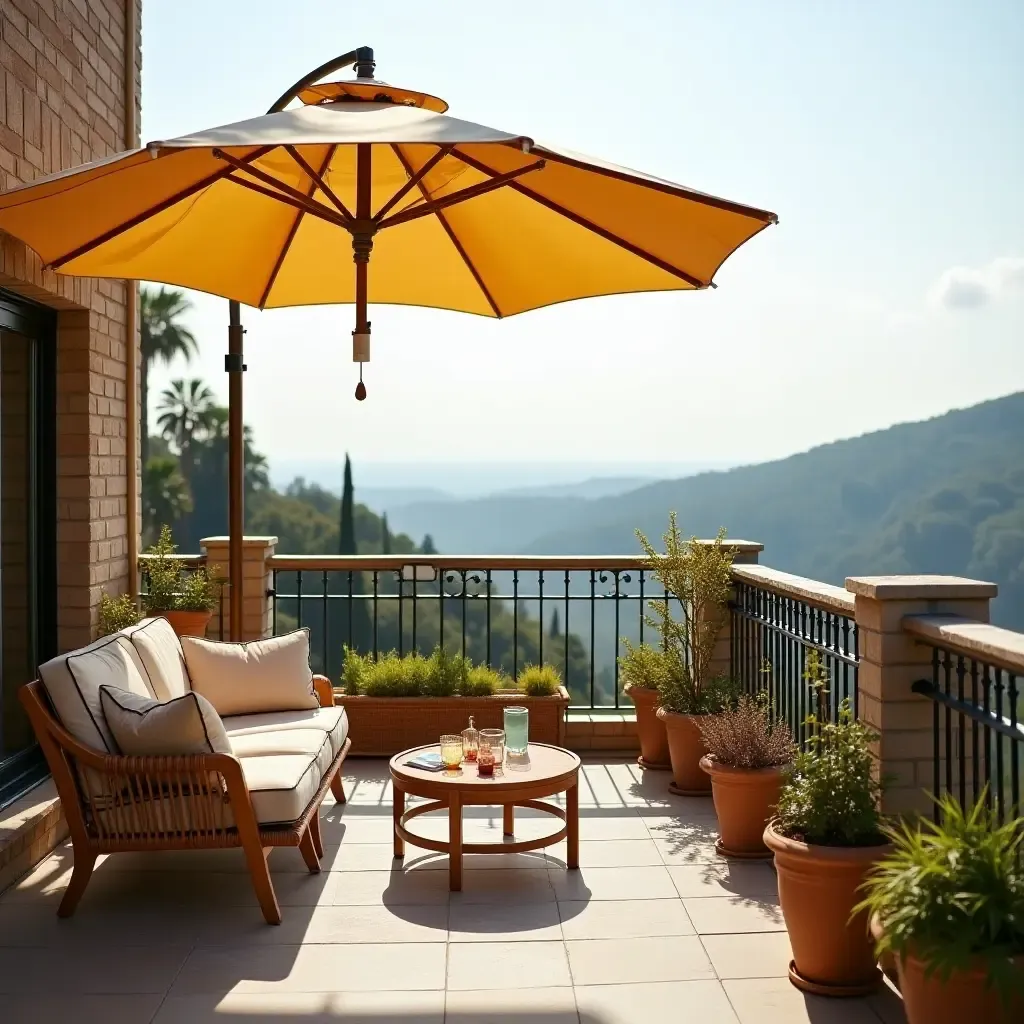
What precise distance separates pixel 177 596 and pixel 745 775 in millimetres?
3316

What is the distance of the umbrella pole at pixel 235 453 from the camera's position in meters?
6.17

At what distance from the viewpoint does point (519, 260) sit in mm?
4957

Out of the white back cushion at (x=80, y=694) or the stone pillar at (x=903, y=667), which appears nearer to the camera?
the stone pillar at (x=903, y=667)

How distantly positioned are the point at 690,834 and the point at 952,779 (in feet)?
5.72

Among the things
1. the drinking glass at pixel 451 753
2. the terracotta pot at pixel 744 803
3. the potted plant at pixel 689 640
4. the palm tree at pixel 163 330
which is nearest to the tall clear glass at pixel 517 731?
the drinking glass at pixel 451 753

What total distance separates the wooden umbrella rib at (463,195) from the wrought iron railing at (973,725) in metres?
1.97

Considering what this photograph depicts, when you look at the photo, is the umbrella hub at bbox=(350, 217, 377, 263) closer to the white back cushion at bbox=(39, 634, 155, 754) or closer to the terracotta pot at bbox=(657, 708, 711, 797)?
the white back cushion at bbox=(39, 634, 155, 754)

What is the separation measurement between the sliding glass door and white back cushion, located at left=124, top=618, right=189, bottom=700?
67cm

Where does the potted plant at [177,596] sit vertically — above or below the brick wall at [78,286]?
below

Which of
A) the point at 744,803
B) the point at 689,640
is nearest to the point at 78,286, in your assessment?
the point at 689,640

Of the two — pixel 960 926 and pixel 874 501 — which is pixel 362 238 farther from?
pixel 874 501

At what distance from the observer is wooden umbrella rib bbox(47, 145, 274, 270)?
426 cm

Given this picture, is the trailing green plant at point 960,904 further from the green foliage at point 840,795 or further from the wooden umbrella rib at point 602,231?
the wooden umbrella rib at point 602,231

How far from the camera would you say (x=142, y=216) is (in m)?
4.43
